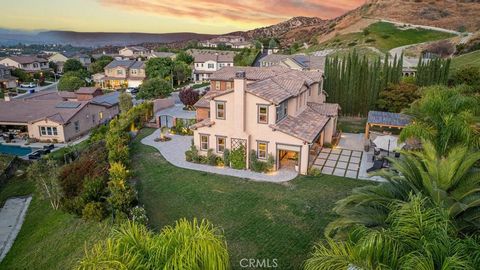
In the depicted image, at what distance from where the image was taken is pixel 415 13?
125 meters

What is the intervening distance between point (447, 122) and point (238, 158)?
13402 millimetres

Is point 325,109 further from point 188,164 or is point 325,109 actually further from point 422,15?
point 422,15

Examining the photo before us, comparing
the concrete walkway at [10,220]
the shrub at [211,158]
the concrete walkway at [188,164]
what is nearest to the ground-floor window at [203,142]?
the shrub at [211,158]

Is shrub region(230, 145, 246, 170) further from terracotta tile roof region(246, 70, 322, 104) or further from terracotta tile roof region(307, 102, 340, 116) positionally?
terracotta tile roof region(307, 102, 340, 116)

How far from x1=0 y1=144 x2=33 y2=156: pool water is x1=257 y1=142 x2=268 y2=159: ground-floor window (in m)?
25.1

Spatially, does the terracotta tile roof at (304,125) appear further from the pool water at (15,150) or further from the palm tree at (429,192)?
the pool water at (15,150)

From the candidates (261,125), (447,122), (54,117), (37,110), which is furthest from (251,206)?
(37,110)

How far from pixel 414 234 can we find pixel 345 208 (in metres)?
3.64

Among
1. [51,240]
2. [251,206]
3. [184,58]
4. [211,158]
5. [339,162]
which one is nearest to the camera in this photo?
[51,240]

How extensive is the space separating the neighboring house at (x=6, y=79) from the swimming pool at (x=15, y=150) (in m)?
46.1

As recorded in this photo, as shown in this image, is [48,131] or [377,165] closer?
[377,165]

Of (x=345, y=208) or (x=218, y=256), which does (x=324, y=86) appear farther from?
(x=218, y=256)

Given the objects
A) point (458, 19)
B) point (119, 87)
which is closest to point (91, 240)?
point (119, 87)

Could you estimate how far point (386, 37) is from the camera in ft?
285
